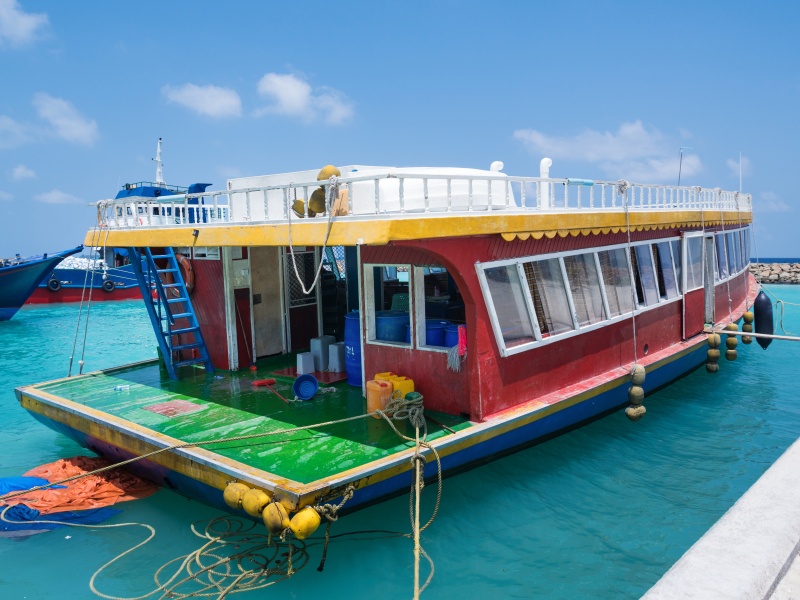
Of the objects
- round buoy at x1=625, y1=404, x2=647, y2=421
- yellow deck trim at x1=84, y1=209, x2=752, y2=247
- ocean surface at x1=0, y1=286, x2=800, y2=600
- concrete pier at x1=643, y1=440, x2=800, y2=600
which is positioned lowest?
ocean surface at x1=0, y1=286, x2=800, y2=600

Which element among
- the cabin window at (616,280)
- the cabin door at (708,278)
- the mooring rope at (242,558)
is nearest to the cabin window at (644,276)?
the cabin window at (616,280)

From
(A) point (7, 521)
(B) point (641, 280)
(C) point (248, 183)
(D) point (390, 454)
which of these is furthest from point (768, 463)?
(A) point (7, 521)

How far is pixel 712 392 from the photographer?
1155 cm

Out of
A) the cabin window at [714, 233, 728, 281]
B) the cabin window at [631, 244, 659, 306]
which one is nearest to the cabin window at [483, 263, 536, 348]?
the cabin window at [631, 244, 659, 306]

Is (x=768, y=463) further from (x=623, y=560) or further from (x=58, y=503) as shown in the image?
(x=58, y=503)

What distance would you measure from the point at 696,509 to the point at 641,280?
12.1 ft

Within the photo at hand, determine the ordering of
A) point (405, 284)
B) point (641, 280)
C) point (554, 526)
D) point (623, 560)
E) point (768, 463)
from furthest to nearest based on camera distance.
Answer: point (405, 284)
point (641, 280)
point (768, 463)
point (554, 526)
point (623, 560)

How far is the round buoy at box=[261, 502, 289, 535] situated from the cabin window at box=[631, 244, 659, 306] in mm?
6526

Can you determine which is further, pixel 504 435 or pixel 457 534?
pixel 504 435

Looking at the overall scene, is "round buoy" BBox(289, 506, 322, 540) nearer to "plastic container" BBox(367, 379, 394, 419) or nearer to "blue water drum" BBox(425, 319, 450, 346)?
"plastic container" BBox(367, 379, 394, 419)

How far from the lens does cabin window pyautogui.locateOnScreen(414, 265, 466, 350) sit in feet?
23.8

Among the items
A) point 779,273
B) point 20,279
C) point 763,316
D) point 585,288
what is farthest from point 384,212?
point 779,273

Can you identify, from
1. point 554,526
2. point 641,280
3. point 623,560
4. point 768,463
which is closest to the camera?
point 623,560

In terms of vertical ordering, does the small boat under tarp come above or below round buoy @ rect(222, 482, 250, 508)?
above
